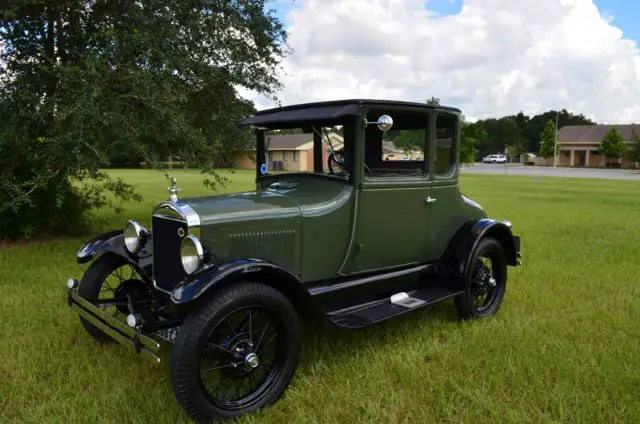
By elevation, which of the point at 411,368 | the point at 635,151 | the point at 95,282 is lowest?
the point at 411,368

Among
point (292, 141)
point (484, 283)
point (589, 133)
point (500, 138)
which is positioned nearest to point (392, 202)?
point (292, 141)

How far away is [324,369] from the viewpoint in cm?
353

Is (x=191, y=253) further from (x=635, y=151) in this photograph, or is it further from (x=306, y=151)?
(x=635, y=151)

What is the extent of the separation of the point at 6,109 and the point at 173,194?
466 cm

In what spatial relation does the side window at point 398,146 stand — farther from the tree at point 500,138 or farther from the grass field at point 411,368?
the tree at point 500,138

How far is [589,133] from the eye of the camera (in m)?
64.8

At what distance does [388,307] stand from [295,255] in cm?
90

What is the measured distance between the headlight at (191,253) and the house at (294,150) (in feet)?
4.74

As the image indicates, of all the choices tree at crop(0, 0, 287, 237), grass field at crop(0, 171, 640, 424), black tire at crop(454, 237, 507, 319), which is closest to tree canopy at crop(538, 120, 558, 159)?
tree at crop(0, 0, 287, 237)

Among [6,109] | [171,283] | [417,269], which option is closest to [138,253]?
[171,283]

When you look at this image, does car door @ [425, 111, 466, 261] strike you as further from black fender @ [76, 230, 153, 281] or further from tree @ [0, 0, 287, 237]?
tree @ [0, 0, 287, 237]

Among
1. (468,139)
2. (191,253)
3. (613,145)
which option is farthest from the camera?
(613,145)

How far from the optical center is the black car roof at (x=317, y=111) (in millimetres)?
3643

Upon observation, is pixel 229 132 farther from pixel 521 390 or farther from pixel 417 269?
pixel 521 390
